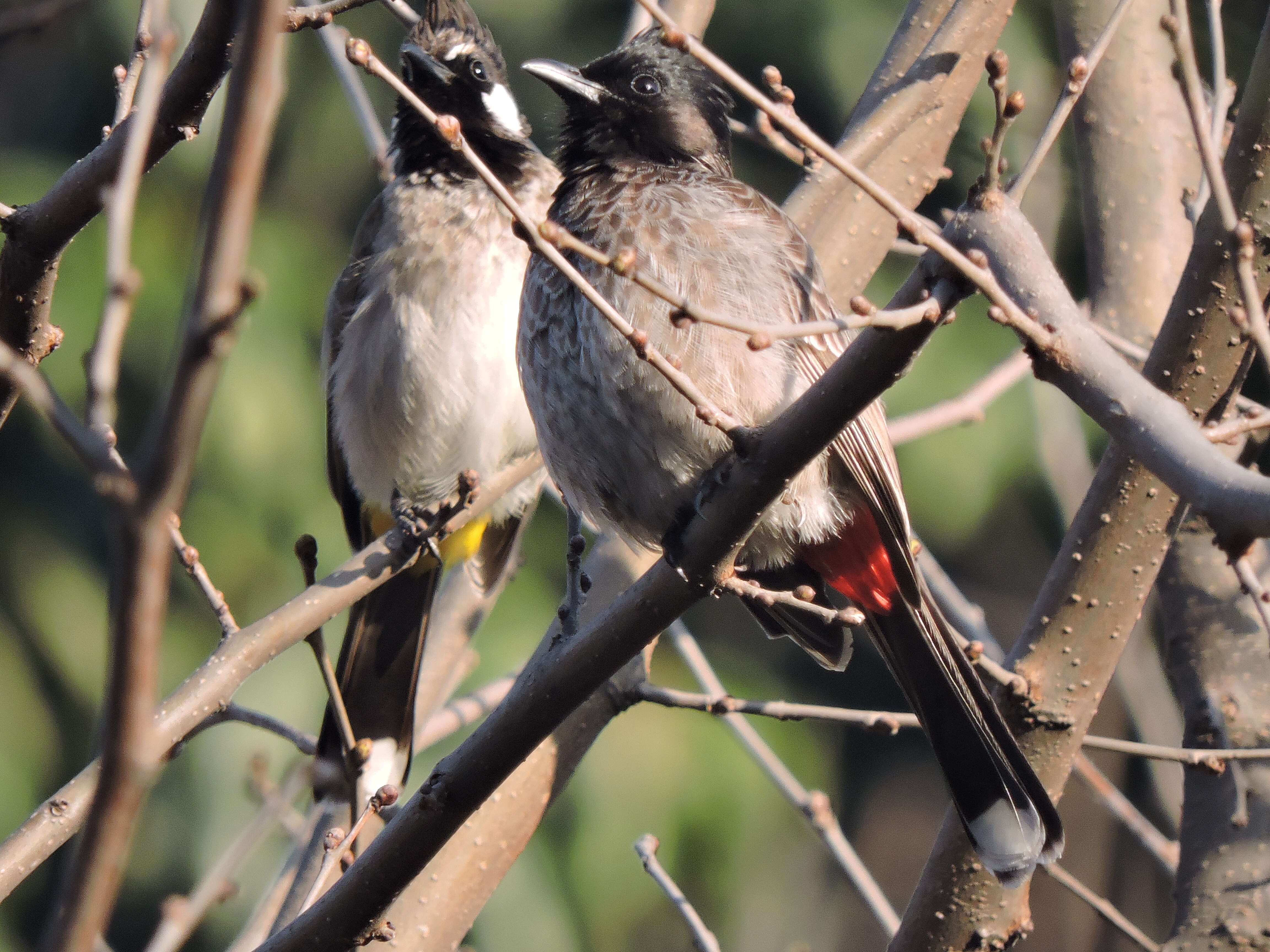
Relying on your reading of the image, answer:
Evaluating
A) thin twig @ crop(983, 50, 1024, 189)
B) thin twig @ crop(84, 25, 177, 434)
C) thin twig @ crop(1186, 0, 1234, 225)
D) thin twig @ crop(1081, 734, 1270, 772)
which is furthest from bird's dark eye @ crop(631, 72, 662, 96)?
thin twig @ crop(84, 25, 177, 434)

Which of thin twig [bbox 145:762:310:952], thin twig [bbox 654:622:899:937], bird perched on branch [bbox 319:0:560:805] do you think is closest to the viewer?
thin twig [bbox 145:762:310:952]

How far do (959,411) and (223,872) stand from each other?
7.28 feet

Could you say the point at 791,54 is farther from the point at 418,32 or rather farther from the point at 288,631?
the point at 288,631

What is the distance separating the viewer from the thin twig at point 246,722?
6.86ft

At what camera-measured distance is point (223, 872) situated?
49.3 inches

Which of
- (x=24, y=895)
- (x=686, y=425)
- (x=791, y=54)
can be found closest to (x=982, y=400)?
(x=686, y=425)

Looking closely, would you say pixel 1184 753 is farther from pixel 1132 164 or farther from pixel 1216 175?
pixel 1132 164

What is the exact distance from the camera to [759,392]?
88.1 inches

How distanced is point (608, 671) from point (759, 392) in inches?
23.5

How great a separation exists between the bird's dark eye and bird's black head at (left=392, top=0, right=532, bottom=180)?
2.76ft

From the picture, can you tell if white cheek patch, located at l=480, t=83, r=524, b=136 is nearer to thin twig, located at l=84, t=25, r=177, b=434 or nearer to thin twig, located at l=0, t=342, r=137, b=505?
thin twig, located at l=84, t=25, r=177, b=434

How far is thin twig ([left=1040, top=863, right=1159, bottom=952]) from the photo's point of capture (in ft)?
7.65

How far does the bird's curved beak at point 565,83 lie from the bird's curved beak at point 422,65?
1.00m

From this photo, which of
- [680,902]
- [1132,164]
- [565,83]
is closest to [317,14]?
[565,83]
